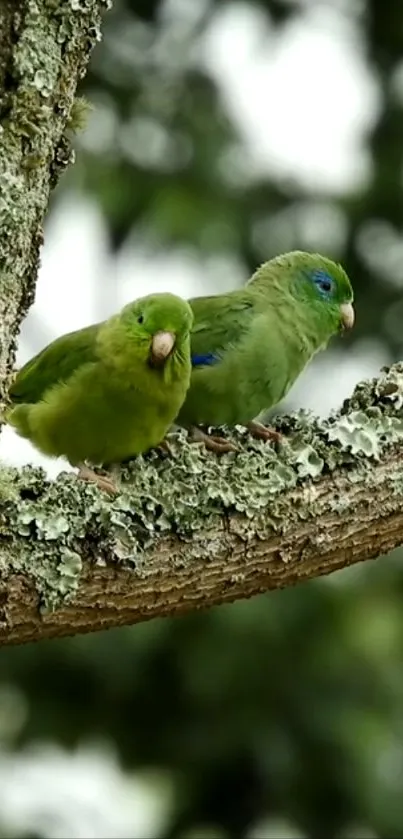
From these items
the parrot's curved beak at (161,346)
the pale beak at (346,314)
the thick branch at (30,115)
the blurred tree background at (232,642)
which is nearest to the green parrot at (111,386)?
the parrot's curved beak at (161,346)

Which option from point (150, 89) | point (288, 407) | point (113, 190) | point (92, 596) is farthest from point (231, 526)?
point (150, 89)

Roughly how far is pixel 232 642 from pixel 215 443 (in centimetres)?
469

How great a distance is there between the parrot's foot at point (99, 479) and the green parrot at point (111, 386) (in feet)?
1.03

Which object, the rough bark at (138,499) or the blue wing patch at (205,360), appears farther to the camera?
the blue wing patch at (205,360)

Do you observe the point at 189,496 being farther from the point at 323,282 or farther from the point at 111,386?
the point at 323,282

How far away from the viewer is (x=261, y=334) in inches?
187

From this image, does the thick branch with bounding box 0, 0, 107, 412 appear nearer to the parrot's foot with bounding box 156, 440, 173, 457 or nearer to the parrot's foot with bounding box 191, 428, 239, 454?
the parrot's foot with bounding box 156, 440, 173, 457

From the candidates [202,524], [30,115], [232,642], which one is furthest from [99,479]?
[232,642]

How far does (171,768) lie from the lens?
8.38 m

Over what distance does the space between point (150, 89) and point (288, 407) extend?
2.04 metres

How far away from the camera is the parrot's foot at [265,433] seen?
360cm

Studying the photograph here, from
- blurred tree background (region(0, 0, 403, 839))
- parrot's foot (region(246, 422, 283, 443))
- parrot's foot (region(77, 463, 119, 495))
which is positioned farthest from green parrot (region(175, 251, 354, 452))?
blurred tree background (region(0, 0, 403, 839))

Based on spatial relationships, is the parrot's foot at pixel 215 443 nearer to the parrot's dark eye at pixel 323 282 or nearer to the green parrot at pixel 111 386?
the green parrot at pixel 111 386

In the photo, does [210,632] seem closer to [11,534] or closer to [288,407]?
[288,407]
